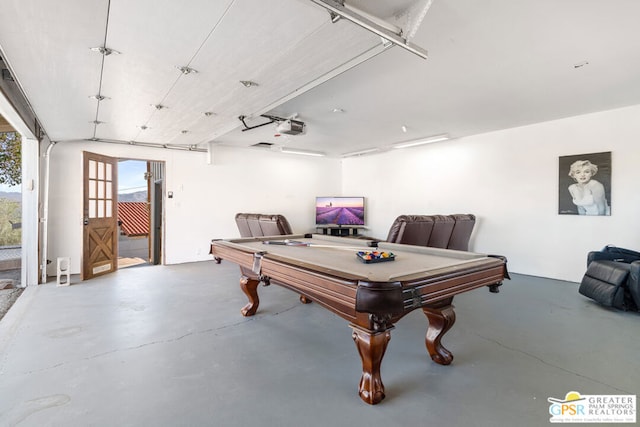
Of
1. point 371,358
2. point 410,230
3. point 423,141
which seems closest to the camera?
point 371,358

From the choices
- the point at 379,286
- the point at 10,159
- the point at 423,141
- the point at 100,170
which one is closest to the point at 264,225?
the point at 100,170

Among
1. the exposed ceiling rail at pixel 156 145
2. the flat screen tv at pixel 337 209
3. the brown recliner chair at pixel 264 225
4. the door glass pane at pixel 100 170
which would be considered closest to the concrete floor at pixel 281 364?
the brown recliner chair at pixel 264 225

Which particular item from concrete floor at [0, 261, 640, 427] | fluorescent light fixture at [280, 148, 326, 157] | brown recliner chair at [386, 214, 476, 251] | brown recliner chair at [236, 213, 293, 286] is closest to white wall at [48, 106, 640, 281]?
fluorescent light fixture at [280, 148, 326, 157]

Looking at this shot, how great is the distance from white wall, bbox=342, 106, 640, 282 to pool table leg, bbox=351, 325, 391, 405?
457 cm

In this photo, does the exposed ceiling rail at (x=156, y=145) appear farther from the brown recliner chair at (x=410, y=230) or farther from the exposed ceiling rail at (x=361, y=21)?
the exposed ceiling rail at (x=361, y=21)

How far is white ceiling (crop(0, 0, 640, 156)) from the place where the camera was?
1933 mm

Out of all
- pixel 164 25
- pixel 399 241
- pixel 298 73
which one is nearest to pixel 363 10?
pixel 298 73

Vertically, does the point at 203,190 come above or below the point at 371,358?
above

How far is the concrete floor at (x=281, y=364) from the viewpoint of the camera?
66.5 inches

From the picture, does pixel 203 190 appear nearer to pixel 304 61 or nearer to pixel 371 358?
pixel 304 61

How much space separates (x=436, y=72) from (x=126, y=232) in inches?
384

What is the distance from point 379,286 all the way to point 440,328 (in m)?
1.13

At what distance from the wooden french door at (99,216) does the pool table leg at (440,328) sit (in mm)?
5241

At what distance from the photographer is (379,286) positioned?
1.46m
